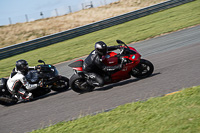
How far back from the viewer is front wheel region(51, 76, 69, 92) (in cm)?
893

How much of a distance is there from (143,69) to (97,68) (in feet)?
4.82

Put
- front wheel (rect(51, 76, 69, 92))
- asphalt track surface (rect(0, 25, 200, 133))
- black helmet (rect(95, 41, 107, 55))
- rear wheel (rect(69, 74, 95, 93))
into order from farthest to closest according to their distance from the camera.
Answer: front wheel (rect(51, 76, 69, 92)), rear wheel (rect(69, 74, 95, 93)), black helmet (rect(95, 41, 107, 55)), asphalt track surface (rect(0, 25, 200, 133))

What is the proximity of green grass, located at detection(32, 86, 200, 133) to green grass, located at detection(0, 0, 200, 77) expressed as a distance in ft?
31.2

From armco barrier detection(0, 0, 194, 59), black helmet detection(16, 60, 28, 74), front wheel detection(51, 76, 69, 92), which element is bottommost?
front wheel detection(51, 76, 69, 92)

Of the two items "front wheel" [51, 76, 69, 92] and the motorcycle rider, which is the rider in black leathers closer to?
"front wheel" [51, 76, 69, 92]

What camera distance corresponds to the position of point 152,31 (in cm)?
1672

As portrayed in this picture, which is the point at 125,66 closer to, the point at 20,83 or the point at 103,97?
the point at 103,97

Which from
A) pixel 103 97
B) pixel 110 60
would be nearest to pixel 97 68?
pixel 110 60

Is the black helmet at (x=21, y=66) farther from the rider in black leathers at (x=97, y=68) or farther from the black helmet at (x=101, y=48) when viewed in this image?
the black helmet at (x=101, y=48)

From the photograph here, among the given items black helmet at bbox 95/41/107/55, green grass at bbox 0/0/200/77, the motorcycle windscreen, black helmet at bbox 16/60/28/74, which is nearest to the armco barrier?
green grass at bbox 0/0/200/77

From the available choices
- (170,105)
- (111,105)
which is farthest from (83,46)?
(170,105)

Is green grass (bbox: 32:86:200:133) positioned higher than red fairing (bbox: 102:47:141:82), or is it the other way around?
red fairing (bbox: 102:47:141:82)

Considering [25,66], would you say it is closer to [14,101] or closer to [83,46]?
[14,101]

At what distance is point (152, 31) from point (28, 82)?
1039cm
